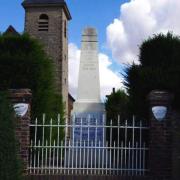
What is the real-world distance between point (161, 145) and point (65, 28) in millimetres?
34800

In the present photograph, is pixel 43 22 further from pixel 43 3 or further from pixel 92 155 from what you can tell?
→ pixel 92 155

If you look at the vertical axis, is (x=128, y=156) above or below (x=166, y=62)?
below

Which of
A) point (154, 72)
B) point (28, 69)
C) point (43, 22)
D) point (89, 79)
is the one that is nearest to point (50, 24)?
point (43, 22)

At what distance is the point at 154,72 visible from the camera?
12648 millimetres

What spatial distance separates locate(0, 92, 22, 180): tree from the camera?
8.38 metres

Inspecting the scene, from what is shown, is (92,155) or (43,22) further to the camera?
(43,22)

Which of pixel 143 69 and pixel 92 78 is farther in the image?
pixel 92 78

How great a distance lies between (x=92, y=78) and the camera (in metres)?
16.5

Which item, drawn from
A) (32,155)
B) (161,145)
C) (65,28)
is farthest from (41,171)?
(65,28)

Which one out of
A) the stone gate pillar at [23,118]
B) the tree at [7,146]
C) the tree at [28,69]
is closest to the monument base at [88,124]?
the tree at [28,69]

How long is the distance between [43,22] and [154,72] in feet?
106

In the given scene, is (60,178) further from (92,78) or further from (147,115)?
(92,78)

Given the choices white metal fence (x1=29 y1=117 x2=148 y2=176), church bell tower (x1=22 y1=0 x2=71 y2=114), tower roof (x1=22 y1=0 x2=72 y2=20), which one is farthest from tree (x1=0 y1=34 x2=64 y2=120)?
tower roof (x1=22 y1=0 x2=72 y2=20)

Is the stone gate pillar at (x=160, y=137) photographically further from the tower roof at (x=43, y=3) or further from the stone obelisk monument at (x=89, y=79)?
the tower roof at (x=43, y=3)
